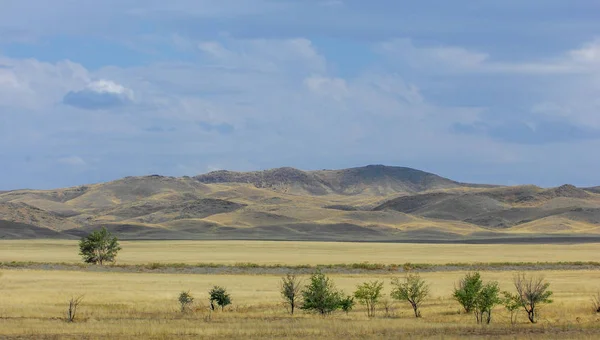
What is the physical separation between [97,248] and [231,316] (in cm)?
5568

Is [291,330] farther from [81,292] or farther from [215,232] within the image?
[215,232]

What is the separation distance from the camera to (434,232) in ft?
646

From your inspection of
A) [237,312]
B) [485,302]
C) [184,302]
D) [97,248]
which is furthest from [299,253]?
[485,302]

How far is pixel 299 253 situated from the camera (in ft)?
406

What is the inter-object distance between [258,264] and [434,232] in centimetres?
10605

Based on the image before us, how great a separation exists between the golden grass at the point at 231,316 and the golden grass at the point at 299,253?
33.6 meters

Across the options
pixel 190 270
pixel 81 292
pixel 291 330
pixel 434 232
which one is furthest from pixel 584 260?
pixel 434 232

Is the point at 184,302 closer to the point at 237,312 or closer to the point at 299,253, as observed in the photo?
the point at 237,312

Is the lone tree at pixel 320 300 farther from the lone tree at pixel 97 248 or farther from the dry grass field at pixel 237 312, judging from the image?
the lone tree at pixel 97 248

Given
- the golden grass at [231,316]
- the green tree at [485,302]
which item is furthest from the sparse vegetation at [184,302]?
the green tree at [485,302]

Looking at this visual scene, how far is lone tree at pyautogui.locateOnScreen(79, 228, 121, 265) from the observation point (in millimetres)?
96500

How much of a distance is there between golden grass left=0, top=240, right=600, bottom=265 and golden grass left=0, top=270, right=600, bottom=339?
3359cm

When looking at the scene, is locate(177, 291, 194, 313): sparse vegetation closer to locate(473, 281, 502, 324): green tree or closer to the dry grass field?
the dry grass field

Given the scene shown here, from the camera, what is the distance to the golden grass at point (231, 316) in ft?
120
